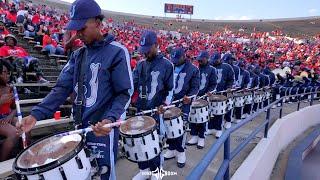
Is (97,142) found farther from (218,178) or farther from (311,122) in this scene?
(311,122)

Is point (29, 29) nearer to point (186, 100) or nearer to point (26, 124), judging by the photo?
point (186, 100)

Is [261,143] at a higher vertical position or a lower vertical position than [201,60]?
lower

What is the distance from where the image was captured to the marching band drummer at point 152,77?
508 centimetres

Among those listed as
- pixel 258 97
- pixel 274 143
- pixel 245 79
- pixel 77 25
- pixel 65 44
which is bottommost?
pixel 258 97

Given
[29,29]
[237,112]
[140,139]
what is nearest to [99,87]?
[140,139]

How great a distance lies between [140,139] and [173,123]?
1564 millimetres

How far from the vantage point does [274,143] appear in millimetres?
7578

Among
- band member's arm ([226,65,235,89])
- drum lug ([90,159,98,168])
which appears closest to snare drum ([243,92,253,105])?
band member's arm ([226,65,235,89])

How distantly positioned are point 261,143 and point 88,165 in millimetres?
4535

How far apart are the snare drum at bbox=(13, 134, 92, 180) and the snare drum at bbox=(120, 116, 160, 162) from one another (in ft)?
3.76

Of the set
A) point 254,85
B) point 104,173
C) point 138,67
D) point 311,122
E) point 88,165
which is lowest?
point 311,122

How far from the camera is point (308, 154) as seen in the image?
10.1 m

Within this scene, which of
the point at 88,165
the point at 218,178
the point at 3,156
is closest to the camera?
the point at 88,165

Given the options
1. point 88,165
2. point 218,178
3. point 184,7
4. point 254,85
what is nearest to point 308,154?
point 254,85
